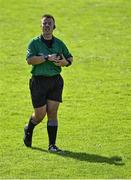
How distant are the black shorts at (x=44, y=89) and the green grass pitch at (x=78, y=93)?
1.00m

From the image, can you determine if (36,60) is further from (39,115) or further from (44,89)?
(39,115)

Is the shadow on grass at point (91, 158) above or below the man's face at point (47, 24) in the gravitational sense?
below

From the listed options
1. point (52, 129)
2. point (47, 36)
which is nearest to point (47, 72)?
point (47, 36)

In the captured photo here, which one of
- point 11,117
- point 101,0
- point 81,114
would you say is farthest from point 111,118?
point 101,0

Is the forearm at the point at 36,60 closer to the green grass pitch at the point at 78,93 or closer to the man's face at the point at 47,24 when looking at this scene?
the man's face at the point at 47,24

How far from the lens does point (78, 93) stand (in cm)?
1908

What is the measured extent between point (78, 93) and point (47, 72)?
5.99 metres

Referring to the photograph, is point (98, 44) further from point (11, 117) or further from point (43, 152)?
point (43, 152)

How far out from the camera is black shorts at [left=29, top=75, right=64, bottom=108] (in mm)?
13227

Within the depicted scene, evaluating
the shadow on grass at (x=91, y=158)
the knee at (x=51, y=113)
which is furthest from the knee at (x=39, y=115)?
the shadow on grass at (x=91, y=158)

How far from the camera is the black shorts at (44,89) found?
13.2m

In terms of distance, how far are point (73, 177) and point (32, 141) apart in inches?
101

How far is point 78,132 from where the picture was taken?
49.2 ft

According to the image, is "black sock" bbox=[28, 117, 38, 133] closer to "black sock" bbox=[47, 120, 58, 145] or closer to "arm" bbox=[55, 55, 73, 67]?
"black sock" bbox=[47, 120, 58, 145]
